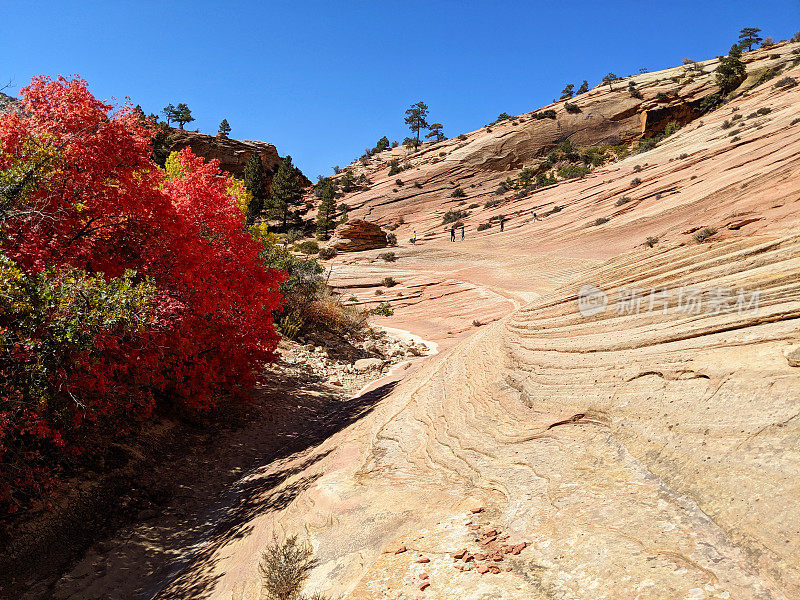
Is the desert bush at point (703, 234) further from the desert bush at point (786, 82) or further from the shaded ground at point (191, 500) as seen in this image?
the desert bush at point (786, 82)

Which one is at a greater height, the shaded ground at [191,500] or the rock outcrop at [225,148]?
the rock outcrop at [225,148]

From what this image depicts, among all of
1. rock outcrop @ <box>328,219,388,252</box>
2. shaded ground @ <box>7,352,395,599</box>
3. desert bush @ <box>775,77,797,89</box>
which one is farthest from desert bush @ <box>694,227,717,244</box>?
desert bush @ <box>775,77,797,89</box>

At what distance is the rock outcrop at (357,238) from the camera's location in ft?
152

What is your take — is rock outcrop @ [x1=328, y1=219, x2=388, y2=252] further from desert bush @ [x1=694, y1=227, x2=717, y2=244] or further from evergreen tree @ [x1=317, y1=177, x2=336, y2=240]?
desert bush @ [x1=694, y1=227, x2=717, y2=244]

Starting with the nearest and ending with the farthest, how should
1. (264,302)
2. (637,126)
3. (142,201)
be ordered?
(142,201)
(264,302)
(637,126)

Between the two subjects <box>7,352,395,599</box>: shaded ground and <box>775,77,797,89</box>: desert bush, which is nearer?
<box>7,352,395,599</box>: shaded ground

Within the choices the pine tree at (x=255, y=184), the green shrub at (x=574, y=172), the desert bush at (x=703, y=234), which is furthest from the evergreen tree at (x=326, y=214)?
the desert bush at (x=703, y=234)

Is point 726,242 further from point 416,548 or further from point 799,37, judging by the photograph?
point 799,37

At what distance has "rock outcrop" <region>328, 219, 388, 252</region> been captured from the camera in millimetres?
46438

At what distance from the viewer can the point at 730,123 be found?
35.7 m

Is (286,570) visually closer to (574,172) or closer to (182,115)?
(574,172)

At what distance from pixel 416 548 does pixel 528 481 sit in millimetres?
1332

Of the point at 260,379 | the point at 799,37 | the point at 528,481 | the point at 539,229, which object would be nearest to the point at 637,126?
the point at 799,37

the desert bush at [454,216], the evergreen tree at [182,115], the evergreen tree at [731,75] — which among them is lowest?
the desert bush at [454,216]
